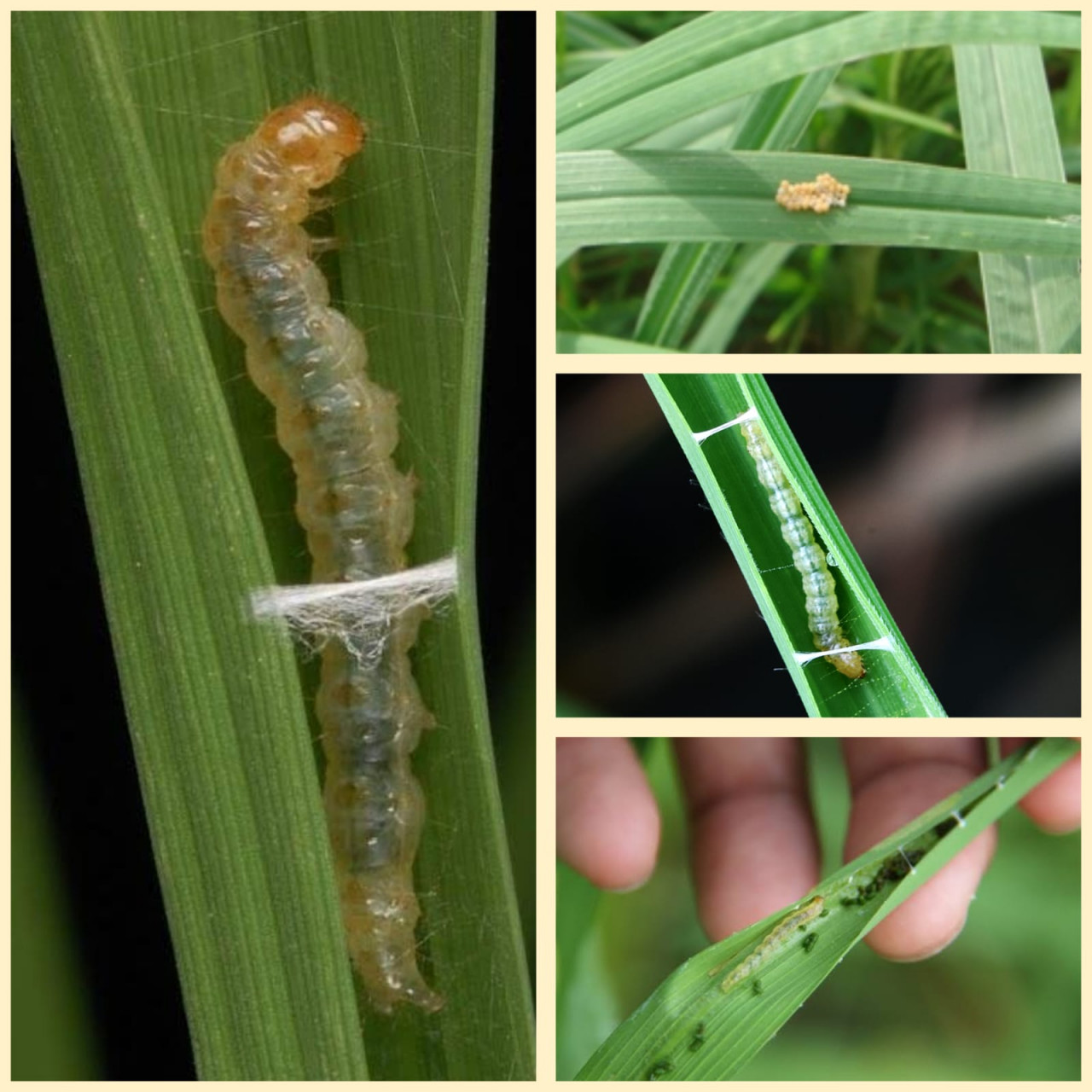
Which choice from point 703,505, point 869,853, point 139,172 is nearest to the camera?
point 139,172

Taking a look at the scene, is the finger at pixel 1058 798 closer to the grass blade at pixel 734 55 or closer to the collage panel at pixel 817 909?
the collage panel at pixel 817 909

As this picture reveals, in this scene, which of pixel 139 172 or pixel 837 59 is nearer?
pixel 139 172

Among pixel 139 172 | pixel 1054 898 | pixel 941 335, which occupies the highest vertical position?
pixel 139 172

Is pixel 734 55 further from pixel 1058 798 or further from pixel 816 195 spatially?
pixel 1058 798

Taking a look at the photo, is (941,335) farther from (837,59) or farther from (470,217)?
(470,217)

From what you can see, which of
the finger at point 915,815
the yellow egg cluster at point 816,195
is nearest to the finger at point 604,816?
the finger at point 915,815

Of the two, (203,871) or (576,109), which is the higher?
(576,109)

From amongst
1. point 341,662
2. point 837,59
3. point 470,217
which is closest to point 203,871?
point 341,662

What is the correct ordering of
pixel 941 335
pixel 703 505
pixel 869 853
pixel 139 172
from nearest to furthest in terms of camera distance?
pixel 139 172 < pixel 869 853 < pixel 703 505 < pixel 941 335
